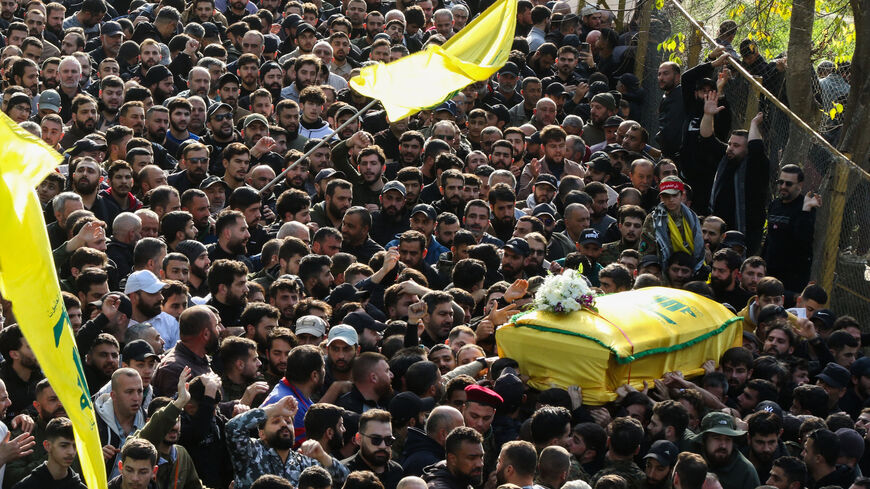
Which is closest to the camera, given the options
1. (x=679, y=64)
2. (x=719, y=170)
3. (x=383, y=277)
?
(x=383, y=277)

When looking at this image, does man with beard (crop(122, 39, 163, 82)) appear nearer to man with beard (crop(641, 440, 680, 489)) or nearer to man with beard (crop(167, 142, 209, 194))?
man with beard (crop(167, 142, 209, 194))

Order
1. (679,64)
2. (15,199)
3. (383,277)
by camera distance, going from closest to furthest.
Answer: (15,199), (383,277), (679,64)

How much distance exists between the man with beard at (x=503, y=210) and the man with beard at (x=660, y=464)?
4341 mm

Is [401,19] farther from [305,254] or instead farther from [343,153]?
[305,254]

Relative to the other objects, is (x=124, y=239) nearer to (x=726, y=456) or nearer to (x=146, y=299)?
(x=146, y=299)

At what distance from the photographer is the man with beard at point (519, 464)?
7543 millimetres

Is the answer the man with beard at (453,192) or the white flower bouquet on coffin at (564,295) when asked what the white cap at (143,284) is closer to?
the white flower bouquet on coffin at (564,295)

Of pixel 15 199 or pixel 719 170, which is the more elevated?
pixel 15 199

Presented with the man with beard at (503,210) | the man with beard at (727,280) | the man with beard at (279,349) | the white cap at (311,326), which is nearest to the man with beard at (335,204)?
the man with beard at (503,210)

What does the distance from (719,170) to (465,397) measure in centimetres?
532

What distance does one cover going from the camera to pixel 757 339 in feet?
34.9

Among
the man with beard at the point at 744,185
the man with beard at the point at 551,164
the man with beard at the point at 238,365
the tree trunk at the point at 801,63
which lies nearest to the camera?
the man with beard at the point at 238,365

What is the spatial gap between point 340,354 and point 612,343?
184cm

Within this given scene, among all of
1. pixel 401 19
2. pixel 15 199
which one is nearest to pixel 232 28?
pixel 401 19
